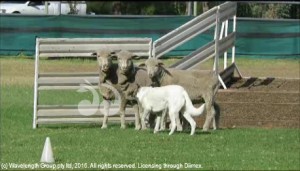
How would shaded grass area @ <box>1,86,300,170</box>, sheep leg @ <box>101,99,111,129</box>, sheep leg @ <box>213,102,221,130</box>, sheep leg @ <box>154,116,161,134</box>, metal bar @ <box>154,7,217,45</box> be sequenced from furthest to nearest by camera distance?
1. metal bar @ <box>154,7,217,45</box>
2. sheep leg @ <box>101,99,111,129</box>
3. sheep leg @ <box>213,102,221,130</box>
4. sheep leg @ <box>154,116,161,134</box>
5. shaded grass area @ <box>1,86,300,170</box>

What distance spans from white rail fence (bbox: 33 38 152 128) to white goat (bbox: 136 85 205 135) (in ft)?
6.51

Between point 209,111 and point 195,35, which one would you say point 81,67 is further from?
point 209,111

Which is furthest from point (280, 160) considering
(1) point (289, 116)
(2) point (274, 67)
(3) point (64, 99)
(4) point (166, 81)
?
(2) point (274, 67)

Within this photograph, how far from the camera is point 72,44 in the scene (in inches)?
644

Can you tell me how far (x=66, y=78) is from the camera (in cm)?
1628

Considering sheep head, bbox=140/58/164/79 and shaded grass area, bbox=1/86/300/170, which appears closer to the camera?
shaded grass area, bbox=1/86/300/170

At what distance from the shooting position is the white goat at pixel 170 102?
44.3 ft

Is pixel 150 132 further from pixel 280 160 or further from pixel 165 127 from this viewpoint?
pixel 280 160

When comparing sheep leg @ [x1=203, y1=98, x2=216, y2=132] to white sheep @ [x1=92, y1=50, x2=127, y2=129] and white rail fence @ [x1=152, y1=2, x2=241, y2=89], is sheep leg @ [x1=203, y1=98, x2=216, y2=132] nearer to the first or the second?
white sheep @ [x1=92, y1=50, x2=127, y2=129]

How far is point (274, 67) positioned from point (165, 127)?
43.4 ft

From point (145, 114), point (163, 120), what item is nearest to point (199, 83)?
point (163, 120)

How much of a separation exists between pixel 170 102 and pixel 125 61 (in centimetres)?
169

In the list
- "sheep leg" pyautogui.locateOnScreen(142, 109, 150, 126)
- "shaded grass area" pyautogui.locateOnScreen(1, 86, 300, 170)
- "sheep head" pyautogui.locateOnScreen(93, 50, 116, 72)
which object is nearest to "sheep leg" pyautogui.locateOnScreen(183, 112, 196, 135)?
"shaded grass area" pyautogui.locateOnScreen(1, 86, 300, 170)

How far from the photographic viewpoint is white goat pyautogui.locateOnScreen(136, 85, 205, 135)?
13.5 m
